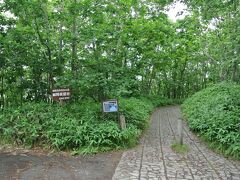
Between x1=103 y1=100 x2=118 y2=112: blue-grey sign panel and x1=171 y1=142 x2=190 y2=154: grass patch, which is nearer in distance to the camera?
x1=171 y1=142 x2=190 y2=154: grass patch

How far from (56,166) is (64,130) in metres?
1.92

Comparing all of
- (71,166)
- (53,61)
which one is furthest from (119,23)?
(71,166)

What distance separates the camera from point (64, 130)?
28.7ft

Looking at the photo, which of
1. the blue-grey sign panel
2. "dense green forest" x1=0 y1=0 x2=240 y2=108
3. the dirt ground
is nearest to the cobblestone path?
the dirt ground

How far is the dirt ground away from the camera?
618 cm

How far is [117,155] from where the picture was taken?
8094 millimetres

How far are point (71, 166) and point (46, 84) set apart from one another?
7.61m

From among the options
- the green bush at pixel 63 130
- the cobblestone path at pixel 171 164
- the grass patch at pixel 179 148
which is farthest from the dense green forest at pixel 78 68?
the grass patch at pixel 179 148

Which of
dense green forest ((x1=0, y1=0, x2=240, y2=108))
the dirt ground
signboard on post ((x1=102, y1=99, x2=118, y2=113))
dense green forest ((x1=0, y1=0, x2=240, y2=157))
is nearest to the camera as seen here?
the dirt ground

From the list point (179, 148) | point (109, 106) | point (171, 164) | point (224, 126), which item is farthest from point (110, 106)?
point (224, 126)

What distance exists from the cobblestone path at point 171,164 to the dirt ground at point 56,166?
0.37 metres

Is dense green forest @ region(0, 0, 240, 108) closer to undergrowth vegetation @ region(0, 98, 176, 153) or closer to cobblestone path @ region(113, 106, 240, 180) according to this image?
undergrowth vegetation @ region(0, 98, 176, 153)

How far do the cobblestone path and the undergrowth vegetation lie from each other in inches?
28.1

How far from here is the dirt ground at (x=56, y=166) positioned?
618 cm
